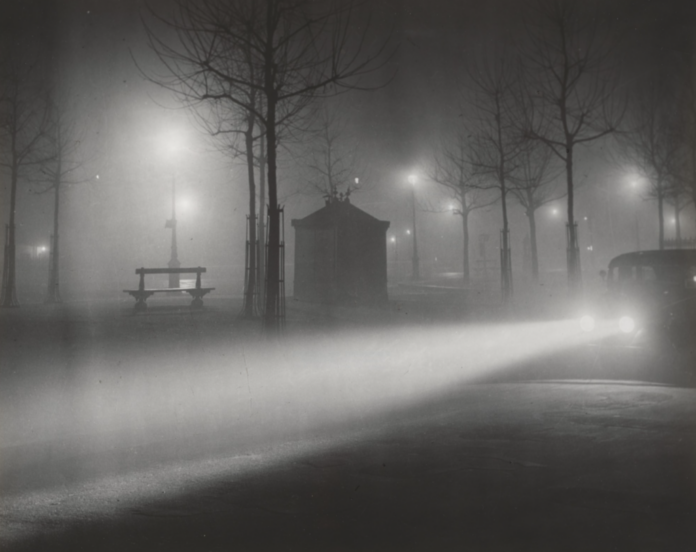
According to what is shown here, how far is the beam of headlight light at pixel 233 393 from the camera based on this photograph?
5.95 meters

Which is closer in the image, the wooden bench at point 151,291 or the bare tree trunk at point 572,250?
the bare tree trunk at point 572,250

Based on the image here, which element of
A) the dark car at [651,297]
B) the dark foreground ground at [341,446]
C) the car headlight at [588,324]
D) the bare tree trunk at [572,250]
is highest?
the bare tree trunk at [572,250]

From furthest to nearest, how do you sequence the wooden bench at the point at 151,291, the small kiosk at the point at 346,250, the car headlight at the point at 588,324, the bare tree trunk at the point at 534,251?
the bare tree trunk at the point at 534,251 < the small kiosk at the point at 346,250 < the wooden bench at the point at 151,291 < the car headlight at the point at 588,324

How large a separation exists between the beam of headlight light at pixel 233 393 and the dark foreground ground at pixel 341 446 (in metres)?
0.04

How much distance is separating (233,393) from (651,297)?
7.24m

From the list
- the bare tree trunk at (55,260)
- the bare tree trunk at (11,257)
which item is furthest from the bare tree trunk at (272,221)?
the bare tree trunk at (55,260)

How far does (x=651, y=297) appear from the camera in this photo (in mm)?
10461

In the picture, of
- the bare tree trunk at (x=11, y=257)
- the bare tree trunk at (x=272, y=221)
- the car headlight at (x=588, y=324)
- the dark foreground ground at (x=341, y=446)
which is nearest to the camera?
the dark foreground ground at (x=341, y=446)

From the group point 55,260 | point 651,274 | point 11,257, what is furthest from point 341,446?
point 55,260

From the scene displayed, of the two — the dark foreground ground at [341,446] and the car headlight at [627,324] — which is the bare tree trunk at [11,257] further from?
the car headlight at [627,324]

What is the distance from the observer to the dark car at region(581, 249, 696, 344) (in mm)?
9703

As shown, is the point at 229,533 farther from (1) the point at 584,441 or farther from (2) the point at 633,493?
(1) the point at 584,441

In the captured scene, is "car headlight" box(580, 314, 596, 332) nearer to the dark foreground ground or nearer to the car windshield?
the dark foreground ground

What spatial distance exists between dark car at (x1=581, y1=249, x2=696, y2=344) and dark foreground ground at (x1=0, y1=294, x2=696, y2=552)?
15.6 inches
